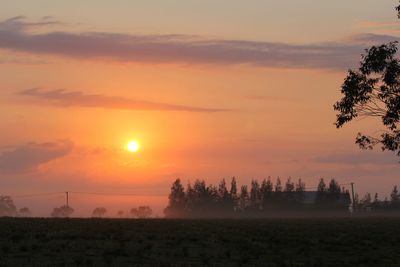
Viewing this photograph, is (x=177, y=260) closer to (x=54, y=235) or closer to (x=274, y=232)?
(x=54, y=235)

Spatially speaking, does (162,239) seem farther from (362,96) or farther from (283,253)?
(362,96)

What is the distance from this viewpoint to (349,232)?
46.8 metres

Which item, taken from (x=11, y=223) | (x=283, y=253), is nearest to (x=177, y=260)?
(x=283, y=253)

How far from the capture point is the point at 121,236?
40719 mm

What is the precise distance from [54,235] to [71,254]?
5908mm

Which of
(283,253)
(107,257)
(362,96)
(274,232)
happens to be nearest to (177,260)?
(107,257)

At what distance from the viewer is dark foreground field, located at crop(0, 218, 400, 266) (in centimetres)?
3381

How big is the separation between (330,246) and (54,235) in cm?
1495

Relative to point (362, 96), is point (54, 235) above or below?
below

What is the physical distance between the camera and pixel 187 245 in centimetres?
3828

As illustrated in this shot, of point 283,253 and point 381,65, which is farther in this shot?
point 381,65

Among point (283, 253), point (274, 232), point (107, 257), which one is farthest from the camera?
point (274, 232)

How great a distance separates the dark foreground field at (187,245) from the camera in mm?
33812

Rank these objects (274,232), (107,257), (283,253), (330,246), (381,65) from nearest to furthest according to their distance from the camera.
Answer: (107,257) → (283,253) → (330,246) → (274,232) → (381,65)
